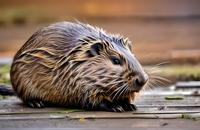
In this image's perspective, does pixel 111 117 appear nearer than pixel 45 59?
Yes

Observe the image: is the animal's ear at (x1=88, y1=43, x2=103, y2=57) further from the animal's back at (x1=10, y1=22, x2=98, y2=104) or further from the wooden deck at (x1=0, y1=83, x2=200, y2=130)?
the wooden deck at (x1=0, y1=83, x2=200, y2=130)

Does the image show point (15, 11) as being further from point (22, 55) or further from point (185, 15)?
point (22, 55)

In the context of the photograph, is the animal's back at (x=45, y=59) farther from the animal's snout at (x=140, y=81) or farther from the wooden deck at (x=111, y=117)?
the animal's snout at (x=140, y=81)

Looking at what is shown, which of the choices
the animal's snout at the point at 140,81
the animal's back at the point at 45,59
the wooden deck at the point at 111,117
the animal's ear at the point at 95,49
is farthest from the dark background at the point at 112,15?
the animal's snout at the point at 140,81

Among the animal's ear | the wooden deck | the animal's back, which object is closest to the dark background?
the animal's back

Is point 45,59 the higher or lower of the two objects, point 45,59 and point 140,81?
the higher

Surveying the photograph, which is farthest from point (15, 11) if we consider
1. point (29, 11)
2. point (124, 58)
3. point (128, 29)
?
point (124, 58)

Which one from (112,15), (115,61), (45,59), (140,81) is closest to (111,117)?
(140,81)

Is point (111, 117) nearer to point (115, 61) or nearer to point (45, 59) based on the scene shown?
point (115, 61)
